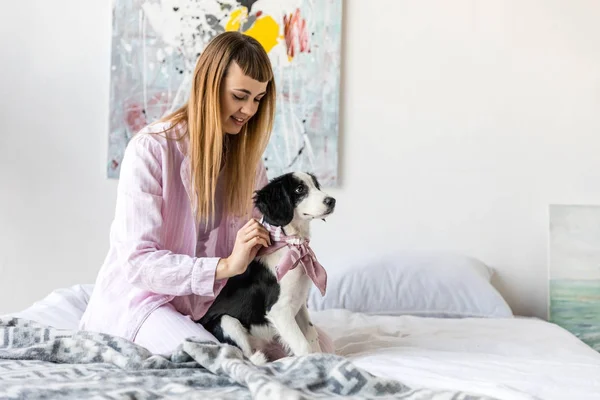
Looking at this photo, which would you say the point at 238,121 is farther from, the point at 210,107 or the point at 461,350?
the point at 461,350

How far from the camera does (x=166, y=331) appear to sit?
64.2 inches

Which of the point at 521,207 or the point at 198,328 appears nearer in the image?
the point at 198,328

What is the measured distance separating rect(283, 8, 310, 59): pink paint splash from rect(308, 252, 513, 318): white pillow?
3.18 feet

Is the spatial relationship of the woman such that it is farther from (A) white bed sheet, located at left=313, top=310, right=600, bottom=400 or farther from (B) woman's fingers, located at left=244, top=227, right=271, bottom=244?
(A) white bed sheet, located at left=313, top=310, right=600, bottom=400

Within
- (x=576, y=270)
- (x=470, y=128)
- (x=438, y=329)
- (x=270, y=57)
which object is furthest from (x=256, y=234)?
(x=576, y=270)

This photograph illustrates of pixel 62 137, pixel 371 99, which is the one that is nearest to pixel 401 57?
pixel 371 99

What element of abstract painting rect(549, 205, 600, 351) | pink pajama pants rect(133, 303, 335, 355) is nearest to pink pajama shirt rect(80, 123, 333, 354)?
pink pajama pants rect(133, 303, 335, 355)

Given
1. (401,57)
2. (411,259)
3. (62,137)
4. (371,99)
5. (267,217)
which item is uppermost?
Result: (401,57)

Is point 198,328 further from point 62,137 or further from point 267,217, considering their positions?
point 62,137

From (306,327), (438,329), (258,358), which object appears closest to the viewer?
(258,358)

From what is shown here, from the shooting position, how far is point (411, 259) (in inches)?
110

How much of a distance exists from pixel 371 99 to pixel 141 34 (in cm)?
104

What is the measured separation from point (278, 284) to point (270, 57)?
5.37 ft

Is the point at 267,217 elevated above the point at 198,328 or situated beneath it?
elevated above
